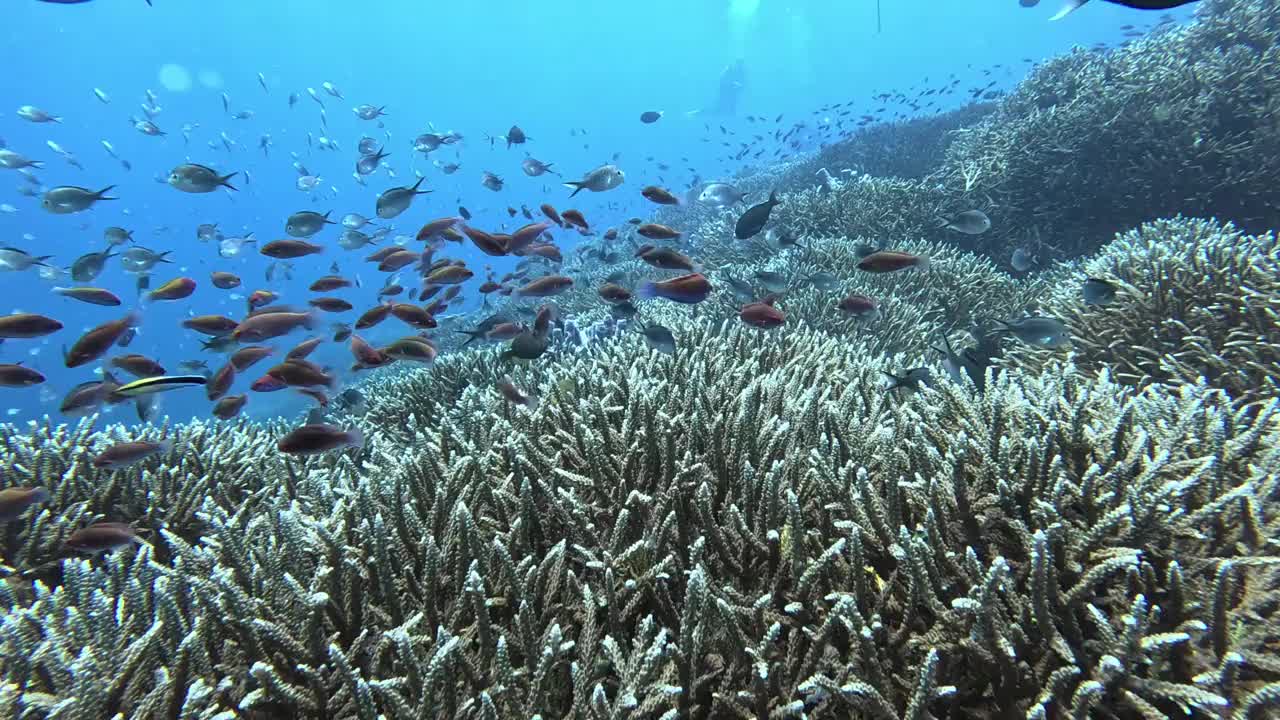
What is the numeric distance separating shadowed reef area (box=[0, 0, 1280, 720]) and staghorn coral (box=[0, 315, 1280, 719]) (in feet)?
0.04

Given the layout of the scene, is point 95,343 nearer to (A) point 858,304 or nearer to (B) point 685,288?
(B) point 685,288

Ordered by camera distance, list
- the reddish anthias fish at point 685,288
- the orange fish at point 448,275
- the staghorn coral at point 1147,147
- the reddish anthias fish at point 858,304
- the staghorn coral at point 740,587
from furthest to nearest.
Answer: the staghorn coral at point 1147,147 < the orange fish at point 448,275 < the reddish anthias fish at point 858,304 < the reddish anthias fish at point 685,288 < the staghorn coral at point 740,587

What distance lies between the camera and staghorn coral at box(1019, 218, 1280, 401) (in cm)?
380

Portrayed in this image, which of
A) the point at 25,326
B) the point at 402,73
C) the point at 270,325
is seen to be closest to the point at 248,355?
the point at 270,325

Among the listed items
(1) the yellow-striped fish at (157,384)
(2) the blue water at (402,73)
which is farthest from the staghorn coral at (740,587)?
(2) the blue water at (402,73)

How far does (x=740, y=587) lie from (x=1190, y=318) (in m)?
4.71

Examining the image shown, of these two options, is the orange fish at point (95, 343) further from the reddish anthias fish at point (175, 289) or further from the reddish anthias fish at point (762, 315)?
the reddish anthias fish at point (762, 315)

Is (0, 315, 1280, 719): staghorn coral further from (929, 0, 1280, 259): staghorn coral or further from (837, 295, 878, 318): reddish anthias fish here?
(929, 0, 1280, 259): staghorn coral

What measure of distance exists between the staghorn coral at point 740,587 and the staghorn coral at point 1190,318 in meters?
1.51

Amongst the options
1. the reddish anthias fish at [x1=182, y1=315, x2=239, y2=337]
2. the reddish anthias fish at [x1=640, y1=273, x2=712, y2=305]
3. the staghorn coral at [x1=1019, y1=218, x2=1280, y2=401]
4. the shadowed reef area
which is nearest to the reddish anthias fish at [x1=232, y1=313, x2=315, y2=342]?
the reddish anthias fish at [x1=182, y1=315, x2=239, y2=337]

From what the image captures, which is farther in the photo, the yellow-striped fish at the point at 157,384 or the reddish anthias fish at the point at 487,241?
the reddish anthias fish at the point at 487,241

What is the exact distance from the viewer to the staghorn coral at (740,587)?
1.65 metres

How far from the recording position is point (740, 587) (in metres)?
Result: 2.12

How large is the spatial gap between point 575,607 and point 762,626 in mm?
695
